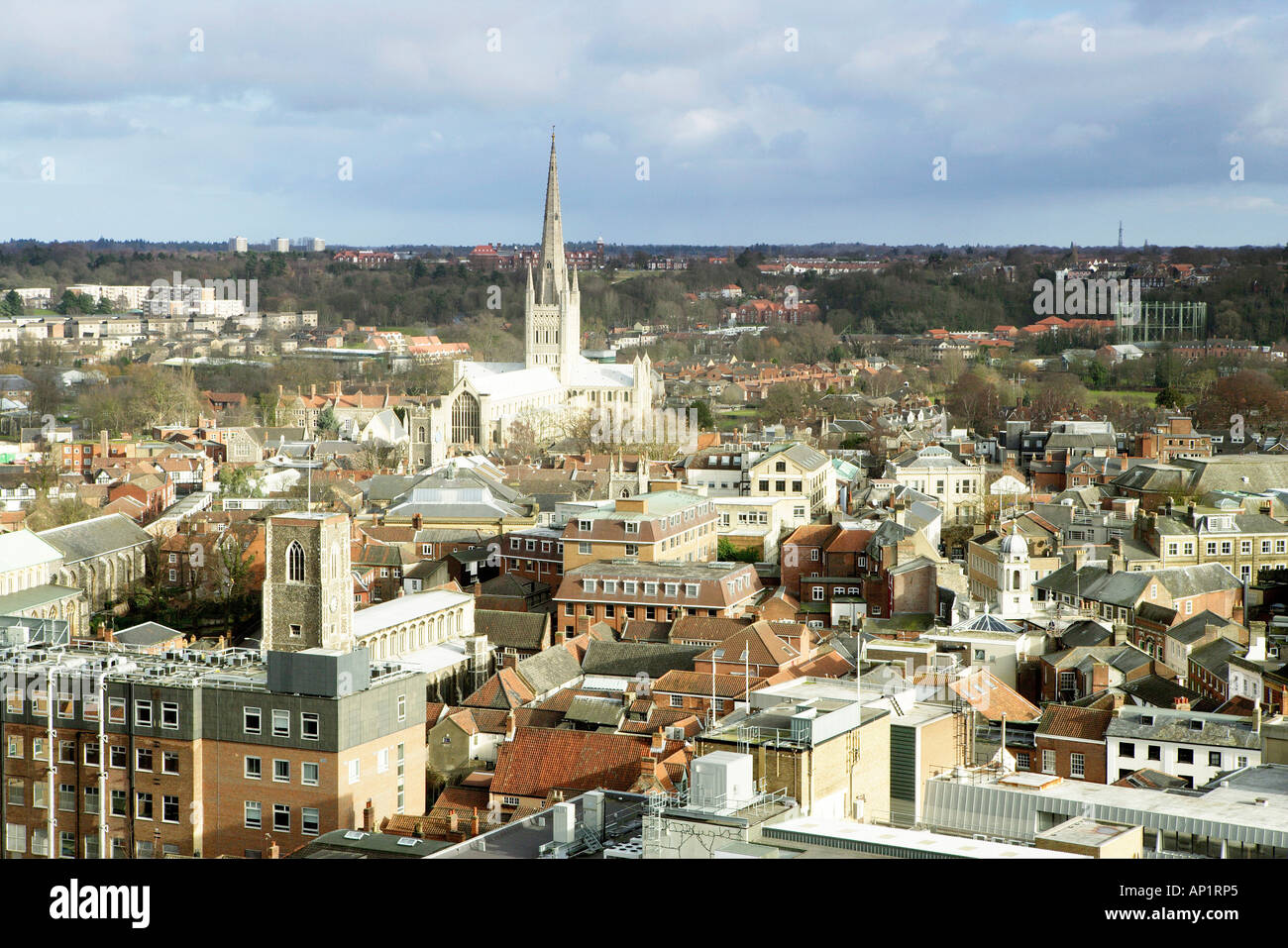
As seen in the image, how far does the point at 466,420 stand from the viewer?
53.5m

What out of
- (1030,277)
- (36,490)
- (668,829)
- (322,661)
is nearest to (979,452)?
(36,490)

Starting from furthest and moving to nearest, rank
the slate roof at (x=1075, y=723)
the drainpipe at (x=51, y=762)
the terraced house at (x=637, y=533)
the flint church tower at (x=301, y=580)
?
the terraced house at (x=637, y=533) < the flint church tower at (x=301, y=580) < the slate roof at (x=1075, y=723) < the drainpipe at (x=51, y=762)

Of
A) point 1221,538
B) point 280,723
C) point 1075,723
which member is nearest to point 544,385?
point 1221,538

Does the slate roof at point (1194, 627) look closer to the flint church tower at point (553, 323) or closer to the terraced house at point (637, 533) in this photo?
the terraced house at point (637, 533)

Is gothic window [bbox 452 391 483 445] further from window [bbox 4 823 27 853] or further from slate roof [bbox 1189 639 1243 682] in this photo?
window [bbox 4 823 27 853]

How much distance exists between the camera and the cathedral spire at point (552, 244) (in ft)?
212

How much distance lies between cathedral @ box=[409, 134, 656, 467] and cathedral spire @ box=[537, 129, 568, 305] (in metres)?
0.04

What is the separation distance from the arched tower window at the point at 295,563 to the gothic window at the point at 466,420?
33188 millimetres

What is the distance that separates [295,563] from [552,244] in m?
46.5

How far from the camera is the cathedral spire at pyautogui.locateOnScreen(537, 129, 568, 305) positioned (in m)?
64.6

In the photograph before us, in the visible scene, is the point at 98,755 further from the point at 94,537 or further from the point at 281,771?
the point at 94,537

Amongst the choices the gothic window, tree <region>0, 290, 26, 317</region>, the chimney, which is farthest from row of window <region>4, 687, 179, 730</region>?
tree <region>0, 290, 26, 317</region>

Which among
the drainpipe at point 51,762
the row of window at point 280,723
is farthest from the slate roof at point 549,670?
the drainpipe at point 51,762
